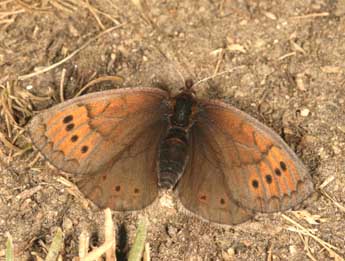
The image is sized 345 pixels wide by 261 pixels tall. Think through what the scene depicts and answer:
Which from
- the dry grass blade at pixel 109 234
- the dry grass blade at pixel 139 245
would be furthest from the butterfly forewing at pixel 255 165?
the dry grass blade at pixel 109 234

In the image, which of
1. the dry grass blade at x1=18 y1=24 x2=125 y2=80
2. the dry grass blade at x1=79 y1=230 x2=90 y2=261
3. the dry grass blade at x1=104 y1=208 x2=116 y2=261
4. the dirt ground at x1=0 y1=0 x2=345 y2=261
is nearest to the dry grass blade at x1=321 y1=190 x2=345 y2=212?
the dirt ground at x1=0 y1=0 x2=345 y2=261

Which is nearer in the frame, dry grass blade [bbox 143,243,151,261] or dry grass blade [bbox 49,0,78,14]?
dry grass blade [bbox 143,243,151,261]

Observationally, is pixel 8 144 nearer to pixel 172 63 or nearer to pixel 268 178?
pixel 172 63

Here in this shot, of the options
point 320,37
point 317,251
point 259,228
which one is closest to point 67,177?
point 259,228

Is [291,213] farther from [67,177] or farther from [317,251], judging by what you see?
[67,177]

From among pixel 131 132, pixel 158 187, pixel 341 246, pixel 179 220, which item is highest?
pixel 131 132

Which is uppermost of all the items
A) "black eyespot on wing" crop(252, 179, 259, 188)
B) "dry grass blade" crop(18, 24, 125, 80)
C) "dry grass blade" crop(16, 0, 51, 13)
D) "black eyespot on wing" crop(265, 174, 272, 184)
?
"dry grass blade" crop(16, 0, 51, 13)

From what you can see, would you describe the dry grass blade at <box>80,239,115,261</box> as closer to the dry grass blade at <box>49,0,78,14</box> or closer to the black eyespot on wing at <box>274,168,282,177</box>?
the black eyespot on wing at <box>274,168,282,177</box>
